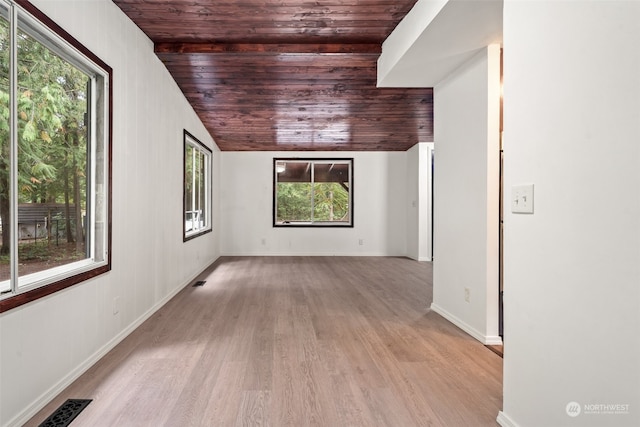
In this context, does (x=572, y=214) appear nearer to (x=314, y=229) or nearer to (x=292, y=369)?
(x=292, y=369)

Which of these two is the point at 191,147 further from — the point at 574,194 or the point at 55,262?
the point at 574,194

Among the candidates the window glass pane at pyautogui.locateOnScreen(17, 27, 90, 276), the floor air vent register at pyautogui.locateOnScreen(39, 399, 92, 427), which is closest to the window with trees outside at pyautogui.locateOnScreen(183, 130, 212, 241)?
the window glass pane at pyautogui.locateOnScreen(17, 27, 90, 276)

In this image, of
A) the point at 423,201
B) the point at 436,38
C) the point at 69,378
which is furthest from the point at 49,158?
the point at 423,201

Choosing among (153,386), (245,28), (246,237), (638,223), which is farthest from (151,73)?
(246,237)

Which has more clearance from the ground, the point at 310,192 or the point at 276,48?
the point at 276,48

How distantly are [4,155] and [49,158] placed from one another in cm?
40

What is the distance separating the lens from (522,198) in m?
1.52

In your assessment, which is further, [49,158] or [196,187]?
[196,187]

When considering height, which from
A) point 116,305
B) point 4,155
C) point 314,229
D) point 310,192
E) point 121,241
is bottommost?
point 116,305

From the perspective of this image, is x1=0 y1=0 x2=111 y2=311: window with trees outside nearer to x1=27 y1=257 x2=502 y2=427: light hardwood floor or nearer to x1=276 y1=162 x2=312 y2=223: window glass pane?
x1=27 y1=257 x2=502 y2=427: light hardwood floor

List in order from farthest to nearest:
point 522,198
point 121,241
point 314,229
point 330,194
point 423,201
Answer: point 330,194 → point 314,229 → point 423,201 → point 121,241 → point 522,198

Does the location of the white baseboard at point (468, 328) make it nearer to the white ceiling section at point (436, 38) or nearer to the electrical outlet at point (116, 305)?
the white ceiling section at point (436, 38)

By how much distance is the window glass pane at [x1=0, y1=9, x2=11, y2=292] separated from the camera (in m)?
1.60

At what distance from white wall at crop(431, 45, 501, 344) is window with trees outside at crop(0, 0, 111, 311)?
110 inches
